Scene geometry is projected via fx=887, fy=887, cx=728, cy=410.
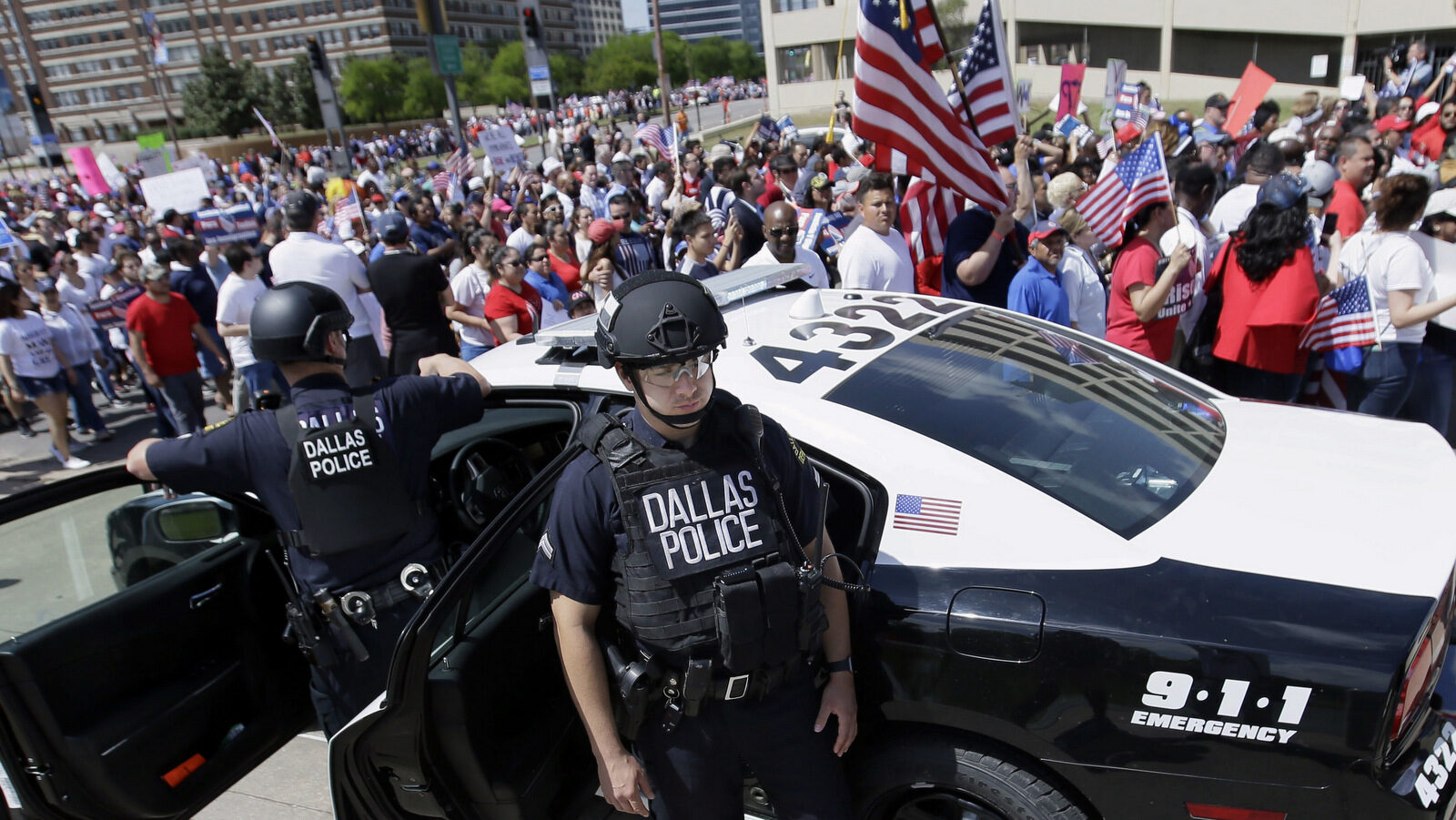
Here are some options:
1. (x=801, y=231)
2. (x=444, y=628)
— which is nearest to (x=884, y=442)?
(x=444, y=628)

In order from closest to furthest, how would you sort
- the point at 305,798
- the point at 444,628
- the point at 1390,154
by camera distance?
the point at 444,628 → the point at 305,798 → the point at 1390,154

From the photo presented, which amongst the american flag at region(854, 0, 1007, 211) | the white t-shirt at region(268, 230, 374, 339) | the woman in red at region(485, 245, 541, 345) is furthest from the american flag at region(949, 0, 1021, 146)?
the white t-shirt at region(268, 230, 374, 339)

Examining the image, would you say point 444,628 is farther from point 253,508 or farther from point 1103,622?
point 1103,622

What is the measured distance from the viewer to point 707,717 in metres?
2.13

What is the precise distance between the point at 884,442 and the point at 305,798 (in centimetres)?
267

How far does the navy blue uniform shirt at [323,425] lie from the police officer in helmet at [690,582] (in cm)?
94

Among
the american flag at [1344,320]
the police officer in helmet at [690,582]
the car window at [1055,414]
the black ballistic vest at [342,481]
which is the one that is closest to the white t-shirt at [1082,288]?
the american flag at [1344,320]

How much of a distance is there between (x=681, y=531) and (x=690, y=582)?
0.12 metres

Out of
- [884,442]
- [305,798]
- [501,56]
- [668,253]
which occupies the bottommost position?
[305,798]

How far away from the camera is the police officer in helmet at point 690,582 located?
1.96m

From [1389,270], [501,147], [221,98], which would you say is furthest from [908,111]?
[221,98]

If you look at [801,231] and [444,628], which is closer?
[444,628]

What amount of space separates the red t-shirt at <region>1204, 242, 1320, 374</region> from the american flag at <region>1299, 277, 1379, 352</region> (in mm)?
97

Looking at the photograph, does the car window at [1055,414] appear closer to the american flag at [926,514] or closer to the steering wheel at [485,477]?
the american flag at [926,514]
